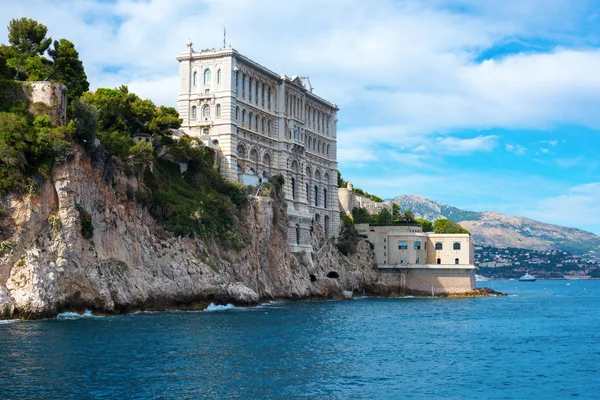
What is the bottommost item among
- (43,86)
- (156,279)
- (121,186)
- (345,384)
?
(345,384)

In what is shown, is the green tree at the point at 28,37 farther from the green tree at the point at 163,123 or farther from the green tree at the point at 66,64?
the green tree at the point at 163,123

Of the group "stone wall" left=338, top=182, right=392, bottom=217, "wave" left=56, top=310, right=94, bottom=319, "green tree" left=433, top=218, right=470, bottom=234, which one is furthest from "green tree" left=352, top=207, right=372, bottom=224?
"wave" left=56, top=310, right=94, bottom=319

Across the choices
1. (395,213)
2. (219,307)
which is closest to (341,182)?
(395,213)

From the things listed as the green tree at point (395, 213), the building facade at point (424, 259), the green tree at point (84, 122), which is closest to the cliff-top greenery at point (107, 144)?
the green tree at point (84, 122)

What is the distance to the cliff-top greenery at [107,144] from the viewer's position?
5506 centimetres

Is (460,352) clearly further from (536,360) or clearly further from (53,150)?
(53,150)

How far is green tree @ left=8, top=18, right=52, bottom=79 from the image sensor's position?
67062 mm

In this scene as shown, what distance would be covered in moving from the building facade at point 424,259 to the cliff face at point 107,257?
30.3 metres

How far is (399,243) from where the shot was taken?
369ft

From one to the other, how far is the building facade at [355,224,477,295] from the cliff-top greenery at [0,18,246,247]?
35192 mm

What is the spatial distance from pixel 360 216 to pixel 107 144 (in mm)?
61370

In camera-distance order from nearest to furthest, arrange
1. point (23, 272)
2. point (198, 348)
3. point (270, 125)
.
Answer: point (198, 348)
point (23, 272)
point (270, 125)

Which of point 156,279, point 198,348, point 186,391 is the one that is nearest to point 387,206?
point 156,279

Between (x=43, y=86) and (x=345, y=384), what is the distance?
114 ft
